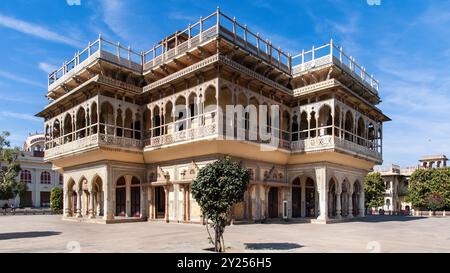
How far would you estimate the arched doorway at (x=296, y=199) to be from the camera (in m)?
28.8

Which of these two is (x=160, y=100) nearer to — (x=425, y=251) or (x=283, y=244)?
(x=283, y=244)

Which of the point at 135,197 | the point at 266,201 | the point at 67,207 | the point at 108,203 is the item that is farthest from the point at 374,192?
the point at 108,203

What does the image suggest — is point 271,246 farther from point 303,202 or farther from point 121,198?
point 121,198

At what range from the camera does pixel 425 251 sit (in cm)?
1287

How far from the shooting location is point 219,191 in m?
12.2

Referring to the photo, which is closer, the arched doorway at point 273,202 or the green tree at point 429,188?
the arched doorway at point 273,202

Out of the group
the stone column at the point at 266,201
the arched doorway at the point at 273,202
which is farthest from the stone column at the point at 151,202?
the arched doorway at the point at 273,202

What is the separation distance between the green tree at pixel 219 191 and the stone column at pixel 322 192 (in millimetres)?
14745

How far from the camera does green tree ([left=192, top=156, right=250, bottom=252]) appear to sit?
39.5 ft

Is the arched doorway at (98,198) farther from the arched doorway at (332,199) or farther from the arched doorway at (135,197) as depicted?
the arched doorway at (332,199)

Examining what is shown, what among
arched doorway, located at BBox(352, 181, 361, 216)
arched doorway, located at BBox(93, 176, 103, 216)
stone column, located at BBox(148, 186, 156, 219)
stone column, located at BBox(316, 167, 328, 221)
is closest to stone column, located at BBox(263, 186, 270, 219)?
stone column, located at BBox(316, 167, 328, 221)

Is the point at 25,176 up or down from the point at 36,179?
up

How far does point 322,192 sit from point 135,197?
14.1m
